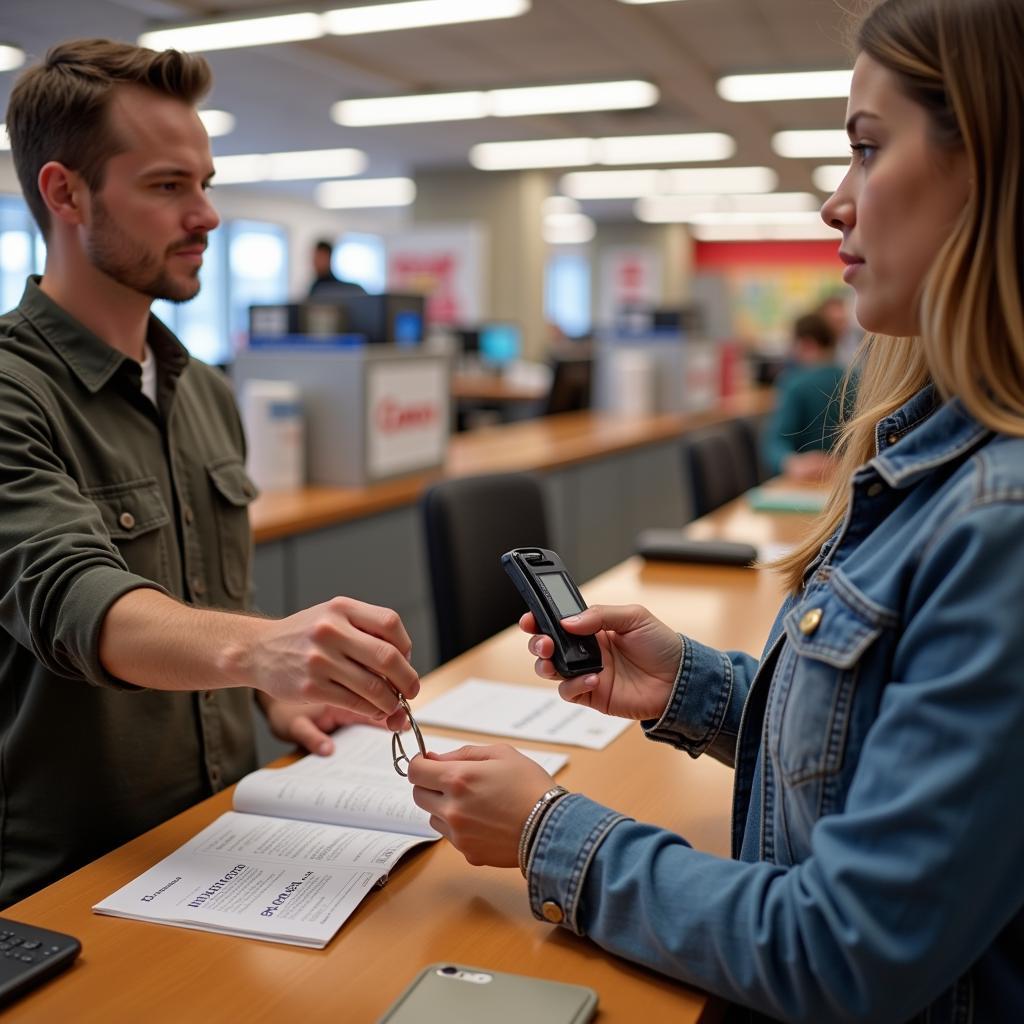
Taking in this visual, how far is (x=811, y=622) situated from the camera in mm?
893

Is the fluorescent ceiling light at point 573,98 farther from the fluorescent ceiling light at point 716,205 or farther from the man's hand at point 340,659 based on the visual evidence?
the man's hand at point 340,659

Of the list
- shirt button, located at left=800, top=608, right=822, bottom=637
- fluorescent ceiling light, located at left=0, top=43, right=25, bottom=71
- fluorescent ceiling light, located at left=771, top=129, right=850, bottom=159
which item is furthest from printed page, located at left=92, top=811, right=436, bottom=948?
fluorescent ceiling light, located at left=771, top=129, right=850, bottom=159

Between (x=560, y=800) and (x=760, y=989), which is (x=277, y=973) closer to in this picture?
(x=560, y=800)

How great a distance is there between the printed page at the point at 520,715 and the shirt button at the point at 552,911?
55 centimetres

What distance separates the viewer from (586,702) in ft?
4.17

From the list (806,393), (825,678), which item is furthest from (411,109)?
(825,678)

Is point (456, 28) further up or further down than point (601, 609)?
further up

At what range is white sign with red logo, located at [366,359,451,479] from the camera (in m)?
3.56

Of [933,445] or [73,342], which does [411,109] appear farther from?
[933,445]

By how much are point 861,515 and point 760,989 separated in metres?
0.39

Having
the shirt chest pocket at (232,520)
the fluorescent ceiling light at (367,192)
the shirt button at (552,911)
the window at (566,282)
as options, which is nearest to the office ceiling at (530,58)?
the fluorescent ceiling light at (367,192)

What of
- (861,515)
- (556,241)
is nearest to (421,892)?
(861,515)

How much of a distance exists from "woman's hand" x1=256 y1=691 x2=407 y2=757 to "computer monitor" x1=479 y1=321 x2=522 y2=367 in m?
8.80

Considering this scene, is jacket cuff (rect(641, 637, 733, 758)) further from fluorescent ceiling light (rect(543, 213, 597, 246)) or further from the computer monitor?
fluorescent ceiling light (rect(543, 213, 597, 246))
